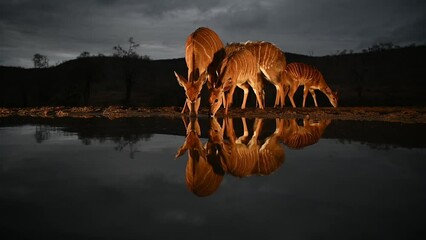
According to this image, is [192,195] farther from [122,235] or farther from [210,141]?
[210,141]

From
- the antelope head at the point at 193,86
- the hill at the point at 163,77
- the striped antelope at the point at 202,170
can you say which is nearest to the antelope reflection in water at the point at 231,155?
the striped antelope at the point at 202,170

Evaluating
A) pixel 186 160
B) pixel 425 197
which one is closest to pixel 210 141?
pixel 186 160

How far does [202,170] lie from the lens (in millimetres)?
4141

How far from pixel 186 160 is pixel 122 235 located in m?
2.61

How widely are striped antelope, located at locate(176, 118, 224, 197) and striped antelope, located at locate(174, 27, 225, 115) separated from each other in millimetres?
6395

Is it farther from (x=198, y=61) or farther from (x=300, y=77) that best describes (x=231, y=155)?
(x=300, y=77)

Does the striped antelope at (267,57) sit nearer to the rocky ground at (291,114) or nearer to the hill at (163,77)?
the rocky ground at (291,114)

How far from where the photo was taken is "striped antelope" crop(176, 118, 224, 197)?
11.3 feet

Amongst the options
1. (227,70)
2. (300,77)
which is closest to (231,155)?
(227,70)

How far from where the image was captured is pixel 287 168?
14.6ft

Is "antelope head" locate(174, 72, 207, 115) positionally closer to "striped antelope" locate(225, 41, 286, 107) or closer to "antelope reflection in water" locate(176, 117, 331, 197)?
"striped antelope" locate(225, 41, 286, 107)

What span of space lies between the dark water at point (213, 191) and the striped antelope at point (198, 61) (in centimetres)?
629

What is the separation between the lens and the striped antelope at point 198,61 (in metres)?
12.5

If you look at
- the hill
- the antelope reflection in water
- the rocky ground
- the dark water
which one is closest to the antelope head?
the rocky ground
